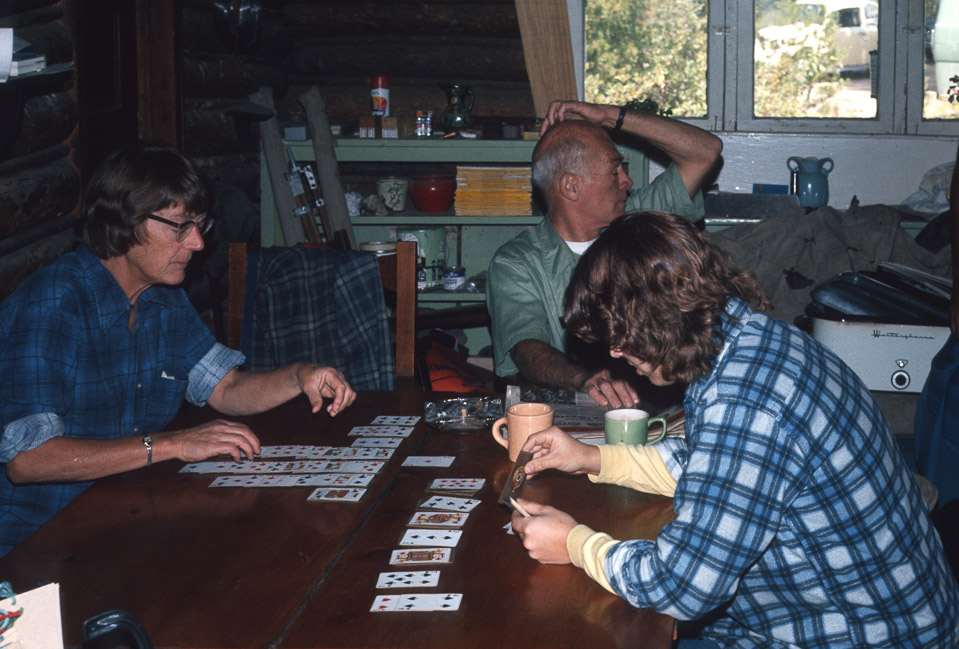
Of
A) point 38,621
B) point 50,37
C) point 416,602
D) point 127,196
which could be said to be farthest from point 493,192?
point 38,621

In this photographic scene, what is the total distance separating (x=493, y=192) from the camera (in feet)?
15.4

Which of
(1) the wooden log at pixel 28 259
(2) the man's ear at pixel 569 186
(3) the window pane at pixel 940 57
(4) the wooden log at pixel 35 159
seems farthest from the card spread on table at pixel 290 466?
(3) the window pane at pixel 940 57

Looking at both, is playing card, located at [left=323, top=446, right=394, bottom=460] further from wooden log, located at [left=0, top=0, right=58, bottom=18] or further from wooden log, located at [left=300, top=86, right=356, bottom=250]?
wooden log, located at [left=300, top=86, right=356, bottom=250]

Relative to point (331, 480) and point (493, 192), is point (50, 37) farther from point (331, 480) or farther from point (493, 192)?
point (493, 192)

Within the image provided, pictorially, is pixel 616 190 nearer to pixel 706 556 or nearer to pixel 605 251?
pixel 605 251

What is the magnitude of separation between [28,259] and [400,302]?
3.81ft

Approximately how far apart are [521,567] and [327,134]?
3.67 m

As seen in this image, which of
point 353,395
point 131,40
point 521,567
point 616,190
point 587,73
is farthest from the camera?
point 587,73

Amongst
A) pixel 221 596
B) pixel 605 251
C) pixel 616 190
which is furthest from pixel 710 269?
pixel 616 190

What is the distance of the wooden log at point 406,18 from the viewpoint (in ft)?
16.9

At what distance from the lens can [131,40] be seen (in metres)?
3.56

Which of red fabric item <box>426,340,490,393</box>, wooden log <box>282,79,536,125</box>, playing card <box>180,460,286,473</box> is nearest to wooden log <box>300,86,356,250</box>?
wooden log <box>282,79,536,125</box>

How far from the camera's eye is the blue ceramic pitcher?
5035mm

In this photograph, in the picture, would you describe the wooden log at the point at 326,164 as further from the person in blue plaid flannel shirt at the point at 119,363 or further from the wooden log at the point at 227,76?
the person in blue plaid flannel shirt at the point at 119,363
